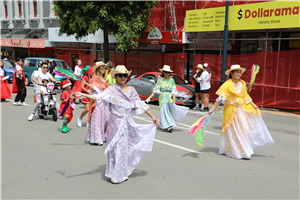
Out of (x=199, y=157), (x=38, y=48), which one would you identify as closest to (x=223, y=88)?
(x=199, y=157)

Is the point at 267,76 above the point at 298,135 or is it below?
above

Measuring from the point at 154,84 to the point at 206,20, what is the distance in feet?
13.6

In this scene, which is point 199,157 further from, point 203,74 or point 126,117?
point 203,74

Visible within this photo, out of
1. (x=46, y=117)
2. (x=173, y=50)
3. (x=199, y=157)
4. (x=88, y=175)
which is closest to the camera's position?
(x=88, y=175)

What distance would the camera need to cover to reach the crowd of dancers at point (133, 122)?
15.6ft

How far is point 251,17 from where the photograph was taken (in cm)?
1310

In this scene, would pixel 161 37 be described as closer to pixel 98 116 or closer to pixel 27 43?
pixel 98 116

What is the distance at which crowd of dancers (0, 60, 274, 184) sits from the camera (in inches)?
187

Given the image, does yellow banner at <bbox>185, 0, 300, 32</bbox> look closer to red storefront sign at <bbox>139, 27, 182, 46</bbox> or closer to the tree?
red storefront sign at <bbox>139, 27, 182, 46</bbox>

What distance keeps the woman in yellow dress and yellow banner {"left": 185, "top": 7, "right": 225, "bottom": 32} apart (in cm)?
871

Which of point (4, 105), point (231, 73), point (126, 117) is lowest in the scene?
point (4, 105)

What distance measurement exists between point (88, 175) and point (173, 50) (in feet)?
50.7

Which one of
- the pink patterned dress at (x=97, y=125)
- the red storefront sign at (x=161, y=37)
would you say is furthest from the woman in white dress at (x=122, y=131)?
the red storefront sign at (x=161, y=37)

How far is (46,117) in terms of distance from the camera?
10297 millimetres
